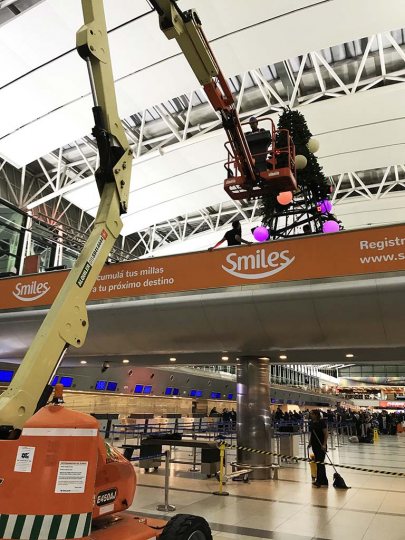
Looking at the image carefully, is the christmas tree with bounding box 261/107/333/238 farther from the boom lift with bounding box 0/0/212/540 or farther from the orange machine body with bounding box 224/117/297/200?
the boom lift with bounding box 0/0/212/540

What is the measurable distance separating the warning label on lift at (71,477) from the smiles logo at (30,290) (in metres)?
9.54

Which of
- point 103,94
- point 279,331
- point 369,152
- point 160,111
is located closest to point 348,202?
point 369,152

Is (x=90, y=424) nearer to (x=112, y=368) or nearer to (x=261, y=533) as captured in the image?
(x=261, y=533)

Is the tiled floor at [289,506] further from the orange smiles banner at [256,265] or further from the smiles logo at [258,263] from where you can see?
the smiles logo at [258,263]

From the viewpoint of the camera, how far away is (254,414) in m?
11.7

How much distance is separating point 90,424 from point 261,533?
14.3 ft

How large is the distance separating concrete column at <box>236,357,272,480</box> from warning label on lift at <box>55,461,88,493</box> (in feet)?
29.6

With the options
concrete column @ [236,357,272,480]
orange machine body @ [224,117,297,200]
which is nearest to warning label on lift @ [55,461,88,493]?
orange machine body @ [224,117,297,200]

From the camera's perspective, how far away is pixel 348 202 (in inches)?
1250

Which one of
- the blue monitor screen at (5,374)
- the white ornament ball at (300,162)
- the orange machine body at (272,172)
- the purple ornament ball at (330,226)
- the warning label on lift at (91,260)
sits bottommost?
the warning label on lift at (91,260)

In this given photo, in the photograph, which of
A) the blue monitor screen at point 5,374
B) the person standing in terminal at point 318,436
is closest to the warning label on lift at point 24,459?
the person standing in terminal at point 318,436

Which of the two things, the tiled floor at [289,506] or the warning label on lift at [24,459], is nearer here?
the warning label on lift at [24,459]

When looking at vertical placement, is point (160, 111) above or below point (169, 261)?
above

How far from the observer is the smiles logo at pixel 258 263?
30.7 ft
